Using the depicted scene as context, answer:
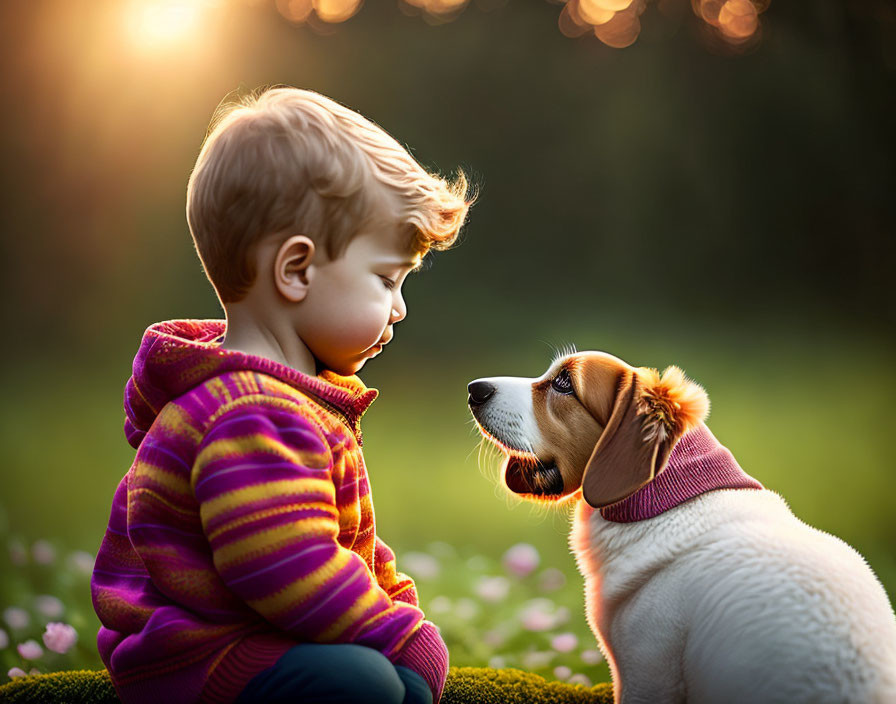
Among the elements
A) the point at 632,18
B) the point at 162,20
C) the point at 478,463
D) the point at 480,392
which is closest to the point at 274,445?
the point at 480,392

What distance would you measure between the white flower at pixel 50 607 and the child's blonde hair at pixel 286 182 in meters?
1.22

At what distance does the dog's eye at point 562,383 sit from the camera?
1.45 metres

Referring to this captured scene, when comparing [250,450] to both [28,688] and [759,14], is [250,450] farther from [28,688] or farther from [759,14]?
[759,14]

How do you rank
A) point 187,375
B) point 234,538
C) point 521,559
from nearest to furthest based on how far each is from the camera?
1. point 234,538
2. point 187,375
3. point 521,559

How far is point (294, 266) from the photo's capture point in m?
1.17

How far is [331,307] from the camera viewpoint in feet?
3.91

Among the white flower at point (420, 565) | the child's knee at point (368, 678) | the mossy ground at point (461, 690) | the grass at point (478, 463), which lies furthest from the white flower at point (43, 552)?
the child's knee at point (368, 678)

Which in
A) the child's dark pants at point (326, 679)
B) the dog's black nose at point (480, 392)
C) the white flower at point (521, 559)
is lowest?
the white flower at point (521, 559)

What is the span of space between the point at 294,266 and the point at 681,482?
0.68m

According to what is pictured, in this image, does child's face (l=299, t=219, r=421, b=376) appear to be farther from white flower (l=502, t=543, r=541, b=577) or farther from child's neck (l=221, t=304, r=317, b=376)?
white flower (l=502, t=543, r=541, b=577)

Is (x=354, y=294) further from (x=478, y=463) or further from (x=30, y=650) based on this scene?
(x=30, y=650)

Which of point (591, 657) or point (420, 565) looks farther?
point (420, 565)

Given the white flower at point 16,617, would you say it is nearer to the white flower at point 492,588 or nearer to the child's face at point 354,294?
the white flower at point 492,588

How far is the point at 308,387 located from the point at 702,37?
71.3 inches
